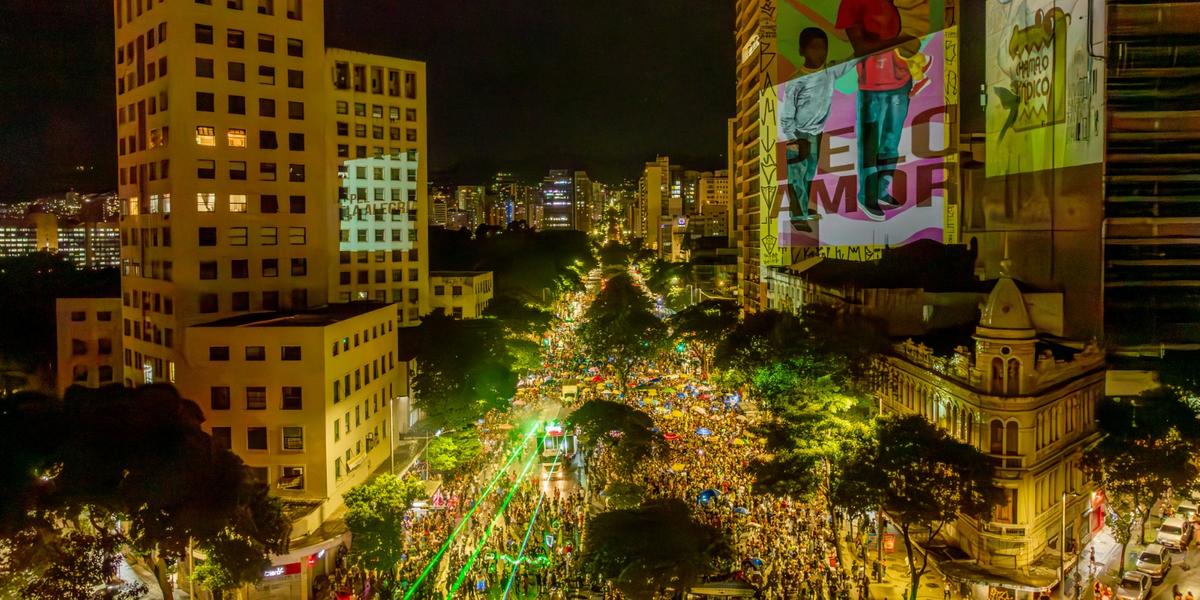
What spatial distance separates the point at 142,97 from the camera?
32.0 meters

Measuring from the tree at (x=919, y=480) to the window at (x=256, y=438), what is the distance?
17304mm

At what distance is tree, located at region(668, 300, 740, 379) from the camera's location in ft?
164

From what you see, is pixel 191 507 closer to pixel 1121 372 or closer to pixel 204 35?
pixel 204 35

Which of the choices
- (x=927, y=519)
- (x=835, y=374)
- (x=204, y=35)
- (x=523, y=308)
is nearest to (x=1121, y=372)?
(x=835, y=374)

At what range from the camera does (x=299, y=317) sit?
29.2m

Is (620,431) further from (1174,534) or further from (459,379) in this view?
(1174,534)

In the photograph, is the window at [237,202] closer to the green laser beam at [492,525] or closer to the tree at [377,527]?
the green laser beam at [492,525]

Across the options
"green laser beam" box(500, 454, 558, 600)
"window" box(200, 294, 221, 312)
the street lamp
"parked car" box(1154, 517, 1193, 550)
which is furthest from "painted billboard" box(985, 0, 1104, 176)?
"window" box(200, 294, 221, 312)

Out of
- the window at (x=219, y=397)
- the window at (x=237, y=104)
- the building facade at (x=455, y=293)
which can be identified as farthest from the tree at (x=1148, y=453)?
the building facade at (x=455, y=293)

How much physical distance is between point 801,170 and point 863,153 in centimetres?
627

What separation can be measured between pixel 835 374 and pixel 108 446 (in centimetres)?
2267

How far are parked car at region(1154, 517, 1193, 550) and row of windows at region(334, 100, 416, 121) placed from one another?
4248 centimetres

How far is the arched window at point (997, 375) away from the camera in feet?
73.9

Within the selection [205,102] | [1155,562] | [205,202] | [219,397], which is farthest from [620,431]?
[205,102]
